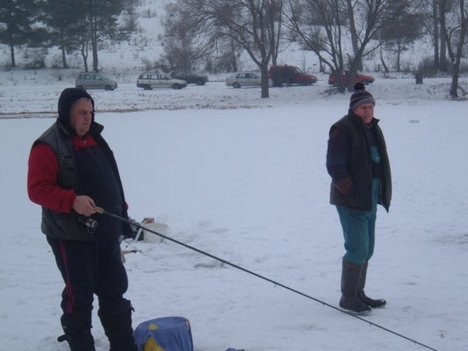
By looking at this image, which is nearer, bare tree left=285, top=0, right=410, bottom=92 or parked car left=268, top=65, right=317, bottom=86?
bare tree left=285, top=0, right=410, bottom=92

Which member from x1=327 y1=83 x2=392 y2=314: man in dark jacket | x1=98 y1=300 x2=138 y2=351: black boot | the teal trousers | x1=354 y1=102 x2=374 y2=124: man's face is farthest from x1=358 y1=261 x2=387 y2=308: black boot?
x1=98 y1=300 x2=138 y2=351: black boot

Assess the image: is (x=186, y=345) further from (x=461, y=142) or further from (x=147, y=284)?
(x=461, y=142)

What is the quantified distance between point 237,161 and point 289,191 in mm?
3342

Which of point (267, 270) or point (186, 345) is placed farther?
point (267, 270)

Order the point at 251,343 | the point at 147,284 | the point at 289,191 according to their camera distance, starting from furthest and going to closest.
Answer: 1. the point at 289,191
2. the point at 147,284
3. the point at 251,343

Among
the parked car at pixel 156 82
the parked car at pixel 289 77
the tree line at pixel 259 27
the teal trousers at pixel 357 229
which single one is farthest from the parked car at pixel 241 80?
the teal trousers at pixel 357 229

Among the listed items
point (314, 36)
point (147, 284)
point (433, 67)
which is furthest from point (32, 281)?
point (433, 67)

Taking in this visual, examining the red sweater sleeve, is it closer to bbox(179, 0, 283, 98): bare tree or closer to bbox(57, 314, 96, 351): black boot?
bbox(57, 314, 96, 351): black boot

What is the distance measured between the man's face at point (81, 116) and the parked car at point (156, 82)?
38.5m

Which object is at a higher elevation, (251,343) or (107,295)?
(107,295)

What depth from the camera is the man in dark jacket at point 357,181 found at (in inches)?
186

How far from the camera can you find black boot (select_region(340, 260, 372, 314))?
4.84 metres

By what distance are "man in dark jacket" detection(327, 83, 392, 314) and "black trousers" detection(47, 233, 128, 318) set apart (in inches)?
70.4

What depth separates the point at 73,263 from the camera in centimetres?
369
